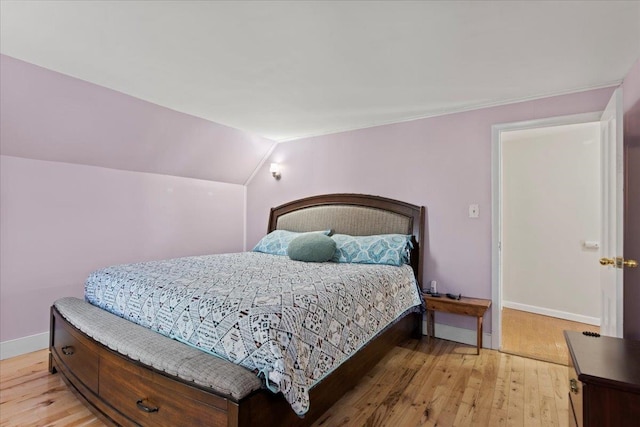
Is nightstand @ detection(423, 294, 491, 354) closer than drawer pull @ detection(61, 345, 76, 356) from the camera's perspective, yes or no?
No

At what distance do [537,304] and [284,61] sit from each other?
14.0 ft

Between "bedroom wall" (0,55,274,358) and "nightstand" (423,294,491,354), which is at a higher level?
"bedroom wall" (0,55,274,358)

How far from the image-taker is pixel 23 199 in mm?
2816

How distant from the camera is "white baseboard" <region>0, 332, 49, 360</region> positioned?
107 inches

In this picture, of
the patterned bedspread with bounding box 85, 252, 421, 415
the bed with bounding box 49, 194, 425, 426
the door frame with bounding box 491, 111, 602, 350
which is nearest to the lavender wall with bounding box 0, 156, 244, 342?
the bed with bounding box 49, 194, 425, 426

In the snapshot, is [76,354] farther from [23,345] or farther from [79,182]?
[79,182]

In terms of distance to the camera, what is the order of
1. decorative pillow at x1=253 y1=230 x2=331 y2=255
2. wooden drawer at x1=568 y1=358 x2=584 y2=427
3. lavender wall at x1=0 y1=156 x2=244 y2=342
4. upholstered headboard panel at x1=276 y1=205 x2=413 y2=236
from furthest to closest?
1. decorative pillow at x1=253 y1=230 x2=331 y2=255
2. upholstered headboard panel at x1=276 y1=205 x2=413 y2=236
3. lavender wall at x1=0 y1=156 x2=244 y2=342
4. wooden drawer at x1=568 y1=358 x2=584 y2=427

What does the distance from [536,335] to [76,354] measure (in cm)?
403

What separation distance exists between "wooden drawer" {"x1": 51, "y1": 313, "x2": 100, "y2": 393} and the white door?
299cm

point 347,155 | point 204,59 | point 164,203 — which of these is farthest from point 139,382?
point 347,155

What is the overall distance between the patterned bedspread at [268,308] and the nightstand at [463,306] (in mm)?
351

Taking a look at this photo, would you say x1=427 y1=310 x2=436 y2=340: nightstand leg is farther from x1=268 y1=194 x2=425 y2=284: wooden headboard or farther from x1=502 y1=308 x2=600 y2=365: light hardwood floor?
x1=502 y1=308 x2=600 y2=365: light hardwood floor

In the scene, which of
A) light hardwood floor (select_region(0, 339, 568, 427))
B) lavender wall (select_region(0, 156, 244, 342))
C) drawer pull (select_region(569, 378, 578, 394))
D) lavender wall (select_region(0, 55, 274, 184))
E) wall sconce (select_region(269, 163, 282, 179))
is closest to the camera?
drawer pull (select_region(569, 378, 578, 394))

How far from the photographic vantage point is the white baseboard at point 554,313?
12.3 ft
